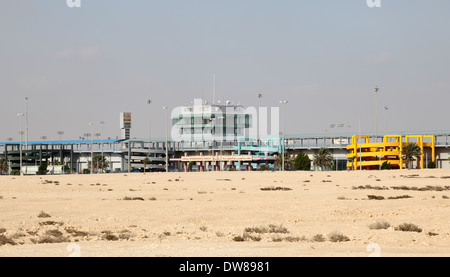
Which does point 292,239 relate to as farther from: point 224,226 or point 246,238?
point 224,226

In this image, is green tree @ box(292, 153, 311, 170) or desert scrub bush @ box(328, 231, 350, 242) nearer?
desert scrub bush @ box(328, 231, 350, 242)

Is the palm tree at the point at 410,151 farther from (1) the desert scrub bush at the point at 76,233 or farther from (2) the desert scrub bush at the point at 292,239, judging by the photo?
(2) the desert scrub bush at the point at 292,239

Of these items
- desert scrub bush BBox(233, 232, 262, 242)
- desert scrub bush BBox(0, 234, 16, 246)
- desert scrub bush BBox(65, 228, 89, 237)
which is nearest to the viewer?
desert scrub bush BBox(0, 234, 16, 246)

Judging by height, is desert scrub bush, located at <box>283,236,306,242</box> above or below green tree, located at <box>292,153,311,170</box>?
below

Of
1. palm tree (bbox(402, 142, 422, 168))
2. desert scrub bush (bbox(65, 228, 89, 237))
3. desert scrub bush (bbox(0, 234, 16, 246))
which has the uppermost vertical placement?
palm tree (bbox(402, 142, 422, 168))

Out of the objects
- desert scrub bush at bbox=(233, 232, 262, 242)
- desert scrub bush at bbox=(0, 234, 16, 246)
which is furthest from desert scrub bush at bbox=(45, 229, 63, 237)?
desert scrub bush at bbox=(233, 232, 262, 242)

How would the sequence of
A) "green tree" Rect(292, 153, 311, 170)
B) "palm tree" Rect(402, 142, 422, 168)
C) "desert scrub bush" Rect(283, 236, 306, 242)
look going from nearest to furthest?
"desert scrub bush" Rect(283, 236, 306, 242), "palm tree" Rect(402, 142, 422, 168), "green tree" Rect(292, 153, 311, 170)

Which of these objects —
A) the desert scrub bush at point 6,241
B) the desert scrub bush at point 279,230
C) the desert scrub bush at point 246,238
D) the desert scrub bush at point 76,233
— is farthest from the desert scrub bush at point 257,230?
the desert scrub bush at point 6,241

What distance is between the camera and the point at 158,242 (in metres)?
22.3

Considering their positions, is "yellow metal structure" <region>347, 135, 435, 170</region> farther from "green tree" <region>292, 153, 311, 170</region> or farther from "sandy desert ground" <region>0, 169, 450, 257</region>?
"sandy desert ground" <region>0, 169, 450, 257</region>

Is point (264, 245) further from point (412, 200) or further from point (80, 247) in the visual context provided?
point (412, 200)

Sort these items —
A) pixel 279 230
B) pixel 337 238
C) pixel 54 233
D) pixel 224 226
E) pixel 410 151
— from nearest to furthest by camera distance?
1. pixel 337 238
2. pixel 54 233
3. pixel 279 230
4. pixel 224 226
5. pixel 410 151

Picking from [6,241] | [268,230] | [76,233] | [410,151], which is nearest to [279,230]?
[268,230]
